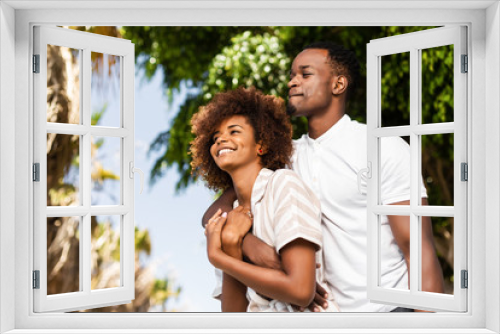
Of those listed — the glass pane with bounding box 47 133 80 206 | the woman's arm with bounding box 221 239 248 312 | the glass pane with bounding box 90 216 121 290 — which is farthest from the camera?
the glass pane with bounding box 90 216 121 290

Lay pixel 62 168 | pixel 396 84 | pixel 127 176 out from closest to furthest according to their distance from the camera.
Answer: pixel 127 176
pixel 396 84
pixel 62 168

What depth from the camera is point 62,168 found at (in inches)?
231

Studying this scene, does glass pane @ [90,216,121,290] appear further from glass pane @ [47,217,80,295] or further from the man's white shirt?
the man's white shirt

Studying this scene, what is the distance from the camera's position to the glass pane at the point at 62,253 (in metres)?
6.01

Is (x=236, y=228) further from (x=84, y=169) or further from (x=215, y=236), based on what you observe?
(x=84, y=169)

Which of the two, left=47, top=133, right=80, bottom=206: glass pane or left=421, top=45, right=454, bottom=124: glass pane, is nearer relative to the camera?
left=421, top=45, right=454, bottom=124: glass pane

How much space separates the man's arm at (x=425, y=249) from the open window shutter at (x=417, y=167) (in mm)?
377

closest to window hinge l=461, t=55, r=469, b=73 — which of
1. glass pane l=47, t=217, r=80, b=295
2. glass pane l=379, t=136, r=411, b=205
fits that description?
glass pane l=379, t=136, r=411, b=205

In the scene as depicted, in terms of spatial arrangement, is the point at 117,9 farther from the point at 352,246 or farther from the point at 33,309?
the point at 352,246

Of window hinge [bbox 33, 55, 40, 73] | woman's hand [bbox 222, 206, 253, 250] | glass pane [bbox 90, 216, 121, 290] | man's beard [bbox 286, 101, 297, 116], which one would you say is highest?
window hinge [bbox 33, 55, 40, 73]

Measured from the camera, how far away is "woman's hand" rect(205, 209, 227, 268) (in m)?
3.73

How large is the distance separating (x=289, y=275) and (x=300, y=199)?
0.50 metres

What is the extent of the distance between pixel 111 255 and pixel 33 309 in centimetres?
466

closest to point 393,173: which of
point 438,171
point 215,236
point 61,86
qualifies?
point 215,236
